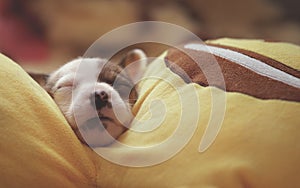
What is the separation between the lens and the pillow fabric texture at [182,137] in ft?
1.98

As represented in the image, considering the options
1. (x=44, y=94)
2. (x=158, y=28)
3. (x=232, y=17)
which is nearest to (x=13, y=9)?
(x=158, y=28)

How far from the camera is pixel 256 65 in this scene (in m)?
0.74

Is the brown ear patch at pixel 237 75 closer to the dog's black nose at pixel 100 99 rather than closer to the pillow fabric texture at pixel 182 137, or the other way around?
the pillow fabric texture at pixel 182 137

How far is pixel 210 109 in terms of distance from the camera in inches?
26.6

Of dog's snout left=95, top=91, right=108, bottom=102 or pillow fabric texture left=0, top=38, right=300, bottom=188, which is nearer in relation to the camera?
pillow fabric texture left=0, top=38, right=300, bottom=188

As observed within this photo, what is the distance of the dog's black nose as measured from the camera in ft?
2.63

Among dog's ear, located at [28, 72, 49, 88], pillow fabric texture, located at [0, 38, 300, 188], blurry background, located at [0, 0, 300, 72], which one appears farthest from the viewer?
blurry background, located at [0, 0, 300, 72]

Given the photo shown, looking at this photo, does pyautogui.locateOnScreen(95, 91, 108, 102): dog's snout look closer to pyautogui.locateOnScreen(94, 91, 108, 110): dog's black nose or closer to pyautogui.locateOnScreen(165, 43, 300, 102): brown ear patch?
pyautogui.locateOnScreen(94, 91, 108, 110): dog's black nose

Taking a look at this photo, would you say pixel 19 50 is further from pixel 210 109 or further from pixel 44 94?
pixel 210 109

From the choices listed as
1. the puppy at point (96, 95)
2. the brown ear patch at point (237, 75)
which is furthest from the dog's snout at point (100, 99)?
the brown ear patch at point (237, 75)

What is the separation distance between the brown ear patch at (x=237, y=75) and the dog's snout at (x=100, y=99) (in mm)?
124

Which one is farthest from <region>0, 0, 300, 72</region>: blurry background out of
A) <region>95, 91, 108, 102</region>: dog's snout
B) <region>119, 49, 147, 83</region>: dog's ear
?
<region>95, 91, 108, 102</region>: dog's snout

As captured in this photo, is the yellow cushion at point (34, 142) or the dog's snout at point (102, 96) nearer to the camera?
the yellow cushion at point (34, 142)

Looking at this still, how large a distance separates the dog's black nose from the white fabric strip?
186mm
